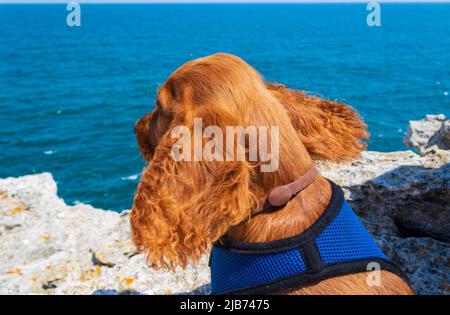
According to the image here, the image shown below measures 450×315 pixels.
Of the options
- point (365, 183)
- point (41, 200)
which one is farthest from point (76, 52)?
point (365, 183)

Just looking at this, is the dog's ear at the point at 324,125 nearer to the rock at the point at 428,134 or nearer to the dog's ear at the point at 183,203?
the dog's ear at the point at 183,203

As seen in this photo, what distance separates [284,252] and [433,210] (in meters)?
2.80

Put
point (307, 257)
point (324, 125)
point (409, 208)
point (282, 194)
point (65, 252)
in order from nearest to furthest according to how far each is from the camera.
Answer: point (307, 257)
point (282, 194)
point (324, 125)
point (409, 208)
point (65, 252)

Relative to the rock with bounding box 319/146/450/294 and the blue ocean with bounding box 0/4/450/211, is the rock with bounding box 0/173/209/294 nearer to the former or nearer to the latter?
the rock with bounding box 319/146/450/294

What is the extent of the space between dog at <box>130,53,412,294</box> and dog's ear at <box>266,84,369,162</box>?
1 cm

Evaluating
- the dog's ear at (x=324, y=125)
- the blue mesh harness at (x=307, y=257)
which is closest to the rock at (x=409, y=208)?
the dog's ear at (x=324, y=125)

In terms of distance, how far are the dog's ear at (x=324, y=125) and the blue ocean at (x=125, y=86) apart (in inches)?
11.2

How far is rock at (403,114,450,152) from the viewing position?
7.43 meters

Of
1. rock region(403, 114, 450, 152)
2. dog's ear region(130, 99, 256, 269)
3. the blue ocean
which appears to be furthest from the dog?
rock region(403, 114, 450, 152)

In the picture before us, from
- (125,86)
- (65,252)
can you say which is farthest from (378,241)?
(125,86)

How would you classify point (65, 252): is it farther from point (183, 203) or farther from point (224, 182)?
point (224, 182)

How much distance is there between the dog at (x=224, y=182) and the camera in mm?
2641

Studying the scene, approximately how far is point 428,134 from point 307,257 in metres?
8.68

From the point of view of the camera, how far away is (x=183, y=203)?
2668 mm
